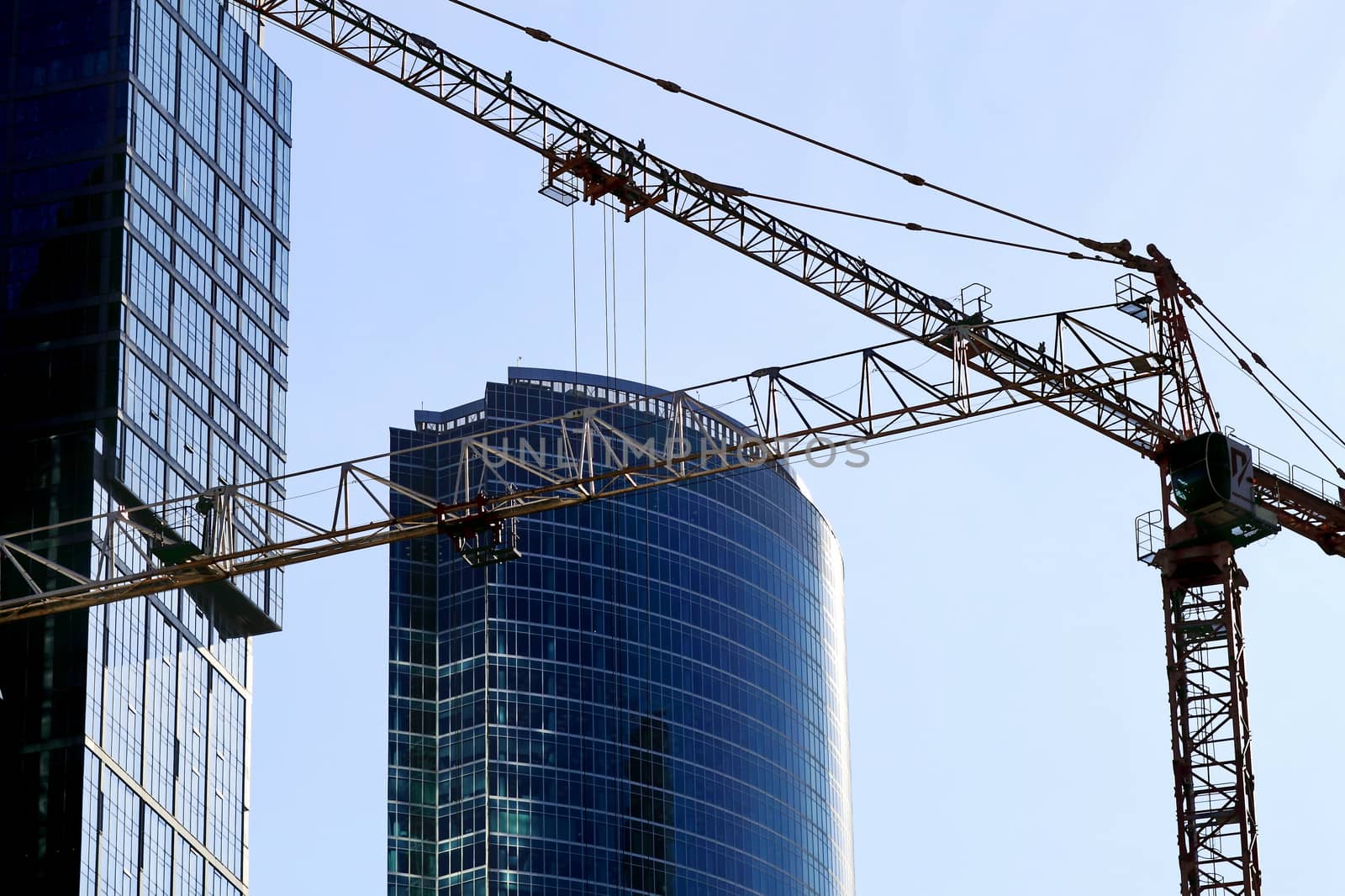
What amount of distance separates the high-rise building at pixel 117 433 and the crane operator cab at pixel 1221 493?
319 feet

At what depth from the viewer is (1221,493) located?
295 feet

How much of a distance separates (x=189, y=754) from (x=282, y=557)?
93661mm

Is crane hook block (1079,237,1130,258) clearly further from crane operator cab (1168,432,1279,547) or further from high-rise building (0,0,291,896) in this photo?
high-rise building (0,0,291,896)

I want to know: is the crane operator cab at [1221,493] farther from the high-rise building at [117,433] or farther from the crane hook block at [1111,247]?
the high-rise building at [117,433]

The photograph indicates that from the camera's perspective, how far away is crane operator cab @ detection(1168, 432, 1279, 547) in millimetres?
90000

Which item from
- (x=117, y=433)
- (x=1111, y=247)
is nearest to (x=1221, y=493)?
(x=1111, y=247)

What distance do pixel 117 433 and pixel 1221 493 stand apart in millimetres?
108114

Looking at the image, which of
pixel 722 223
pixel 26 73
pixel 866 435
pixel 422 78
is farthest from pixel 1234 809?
pixel 26 73

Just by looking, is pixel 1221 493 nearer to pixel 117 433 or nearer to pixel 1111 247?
pixel 1111 247

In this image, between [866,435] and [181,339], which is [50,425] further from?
[866,435]

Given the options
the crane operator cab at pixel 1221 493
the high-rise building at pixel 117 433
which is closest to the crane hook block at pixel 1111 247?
the crane operator cab at pixel 1221 493

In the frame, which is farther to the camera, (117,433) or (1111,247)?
(117,433)

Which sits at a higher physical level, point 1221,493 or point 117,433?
point 117,433

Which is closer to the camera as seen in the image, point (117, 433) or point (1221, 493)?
point (1221, 493)
